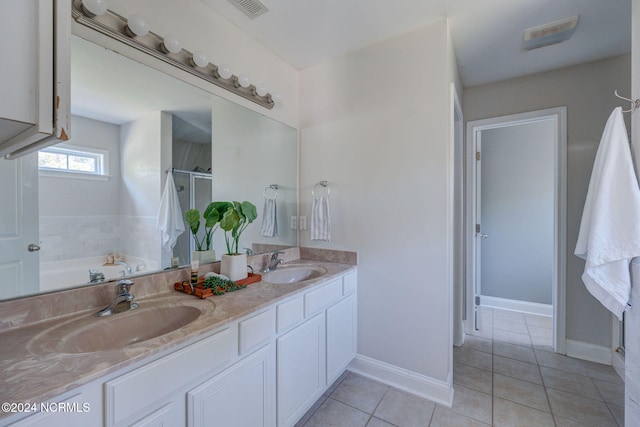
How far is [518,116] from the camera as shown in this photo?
8.32 ft

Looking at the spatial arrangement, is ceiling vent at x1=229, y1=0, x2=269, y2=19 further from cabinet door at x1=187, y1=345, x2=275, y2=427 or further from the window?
cabinet door at x1=187, y1=345, x2=275, y2=427

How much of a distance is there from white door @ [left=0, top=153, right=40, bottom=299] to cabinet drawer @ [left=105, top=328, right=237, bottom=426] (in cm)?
64

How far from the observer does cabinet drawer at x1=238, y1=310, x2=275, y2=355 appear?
118cm

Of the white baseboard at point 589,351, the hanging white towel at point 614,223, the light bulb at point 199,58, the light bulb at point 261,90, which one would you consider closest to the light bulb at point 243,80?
the light bulb at point 261,90

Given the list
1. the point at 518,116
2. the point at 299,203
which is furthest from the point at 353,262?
the point at 518,116

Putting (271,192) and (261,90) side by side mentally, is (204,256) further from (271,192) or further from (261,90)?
(261,90)

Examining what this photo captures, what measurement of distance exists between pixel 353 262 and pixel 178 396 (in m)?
1.47

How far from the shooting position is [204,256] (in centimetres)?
169

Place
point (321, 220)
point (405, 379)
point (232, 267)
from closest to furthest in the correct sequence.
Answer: point (232, 267)
point (405, 379)
point (321, 220)

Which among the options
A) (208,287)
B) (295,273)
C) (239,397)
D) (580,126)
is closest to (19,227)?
(208,287)

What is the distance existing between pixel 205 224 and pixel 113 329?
0.70 metres

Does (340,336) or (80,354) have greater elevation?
(80,354)

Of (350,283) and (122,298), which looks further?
(350,283)

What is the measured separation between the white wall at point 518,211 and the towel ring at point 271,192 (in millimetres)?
2943
